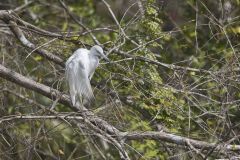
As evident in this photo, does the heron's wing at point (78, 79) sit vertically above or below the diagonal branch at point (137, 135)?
above

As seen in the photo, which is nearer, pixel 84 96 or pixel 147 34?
pixel 84 96

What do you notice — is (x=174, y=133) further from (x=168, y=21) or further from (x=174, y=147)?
(x=168, y=21)

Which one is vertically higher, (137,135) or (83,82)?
(83,82)

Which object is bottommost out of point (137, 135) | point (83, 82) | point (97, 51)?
point (137, 135)

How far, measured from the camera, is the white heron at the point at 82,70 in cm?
426

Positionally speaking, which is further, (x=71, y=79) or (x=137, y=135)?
(x=71, y=79)

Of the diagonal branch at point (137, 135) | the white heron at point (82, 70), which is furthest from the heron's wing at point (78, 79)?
the diagonal branch at point (137, 135)

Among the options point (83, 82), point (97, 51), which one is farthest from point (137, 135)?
point (97, 51)

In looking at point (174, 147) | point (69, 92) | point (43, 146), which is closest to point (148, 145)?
point (174, 147)

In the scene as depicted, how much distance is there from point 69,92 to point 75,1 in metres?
2.99

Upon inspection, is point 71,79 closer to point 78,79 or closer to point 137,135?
point 78,79

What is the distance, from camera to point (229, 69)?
420 cm

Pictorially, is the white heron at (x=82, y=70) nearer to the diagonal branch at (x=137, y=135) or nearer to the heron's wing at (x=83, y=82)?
the heron's wing at (x=83, y=82)

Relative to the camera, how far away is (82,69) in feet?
14.0
